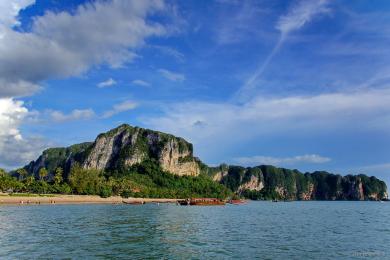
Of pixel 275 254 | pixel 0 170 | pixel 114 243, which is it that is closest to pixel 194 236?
pixel 114 243

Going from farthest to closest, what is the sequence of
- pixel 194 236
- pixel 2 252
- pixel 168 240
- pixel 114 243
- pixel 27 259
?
pixel 194 236
pixel 168 240
pixel 114 243
pixel 2 252
pixel 27 259

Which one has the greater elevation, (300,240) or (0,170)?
(0,170)

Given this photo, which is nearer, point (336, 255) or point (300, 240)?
point (336, 255)

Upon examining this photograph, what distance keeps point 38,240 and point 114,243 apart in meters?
9.10

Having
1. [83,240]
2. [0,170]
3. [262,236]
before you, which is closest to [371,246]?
[262,236]

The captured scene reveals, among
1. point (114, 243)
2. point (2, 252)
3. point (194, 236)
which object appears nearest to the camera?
point (2, 252)

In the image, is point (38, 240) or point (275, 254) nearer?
point (275, 254)

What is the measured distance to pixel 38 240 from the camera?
5006 cm

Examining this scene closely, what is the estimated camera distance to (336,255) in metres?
43.2

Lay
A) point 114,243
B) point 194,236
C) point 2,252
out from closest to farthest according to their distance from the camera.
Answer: point 2,252
point 114,243
point 194,236

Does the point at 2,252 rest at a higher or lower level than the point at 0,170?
lower

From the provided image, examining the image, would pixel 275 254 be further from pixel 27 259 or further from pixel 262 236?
pixel 27 259

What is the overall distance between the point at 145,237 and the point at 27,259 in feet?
65.8

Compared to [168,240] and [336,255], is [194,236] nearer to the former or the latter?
[168,240]
